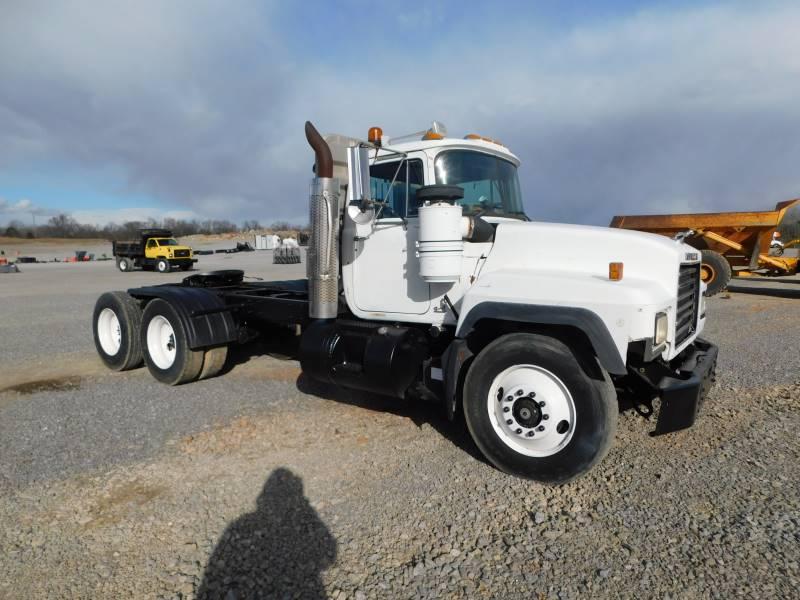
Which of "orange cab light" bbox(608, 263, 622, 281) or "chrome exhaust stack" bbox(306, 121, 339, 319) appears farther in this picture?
"chrome exhaust stack" bbox(306, 121, 339, 319)

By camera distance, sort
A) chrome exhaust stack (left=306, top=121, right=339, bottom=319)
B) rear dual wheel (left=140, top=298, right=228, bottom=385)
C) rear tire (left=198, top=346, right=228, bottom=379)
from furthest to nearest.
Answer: rear tire (left=198, top=346, right=228, bottom=379), rear dual wheel (left=140, top=298, right=228, bottom=385), chrome exhaust stack (left=306, top=121, right=339, bottom=319)

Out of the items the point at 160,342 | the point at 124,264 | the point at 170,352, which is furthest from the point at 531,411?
the point at 124,264

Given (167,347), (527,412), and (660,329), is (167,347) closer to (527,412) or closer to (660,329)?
(527,412)

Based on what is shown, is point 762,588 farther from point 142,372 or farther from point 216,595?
point 142,372

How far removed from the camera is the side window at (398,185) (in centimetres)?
448

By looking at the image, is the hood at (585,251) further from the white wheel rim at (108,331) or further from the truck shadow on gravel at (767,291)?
the truck shadow on gravel at (767,291)

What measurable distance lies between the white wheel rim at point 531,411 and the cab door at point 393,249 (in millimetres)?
1123

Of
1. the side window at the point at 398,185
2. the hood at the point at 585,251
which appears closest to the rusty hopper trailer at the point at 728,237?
the hood at the point at 585,251

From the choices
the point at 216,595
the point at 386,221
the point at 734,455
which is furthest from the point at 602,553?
the point at 386,221

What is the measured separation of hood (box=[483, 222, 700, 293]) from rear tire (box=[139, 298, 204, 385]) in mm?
3598

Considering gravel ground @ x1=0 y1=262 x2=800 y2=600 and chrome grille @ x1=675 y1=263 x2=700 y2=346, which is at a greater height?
chrome grille @ x1=675 y1=263 x2=700 y2=346

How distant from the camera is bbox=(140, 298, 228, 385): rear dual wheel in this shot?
18.8ft

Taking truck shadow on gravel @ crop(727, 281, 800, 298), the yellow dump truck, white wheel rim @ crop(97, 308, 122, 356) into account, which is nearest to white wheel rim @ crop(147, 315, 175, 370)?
white wheel rim @ crop(97, 308, 122, 356)

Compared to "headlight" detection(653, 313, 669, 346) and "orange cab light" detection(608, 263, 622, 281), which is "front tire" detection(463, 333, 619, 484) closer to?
"headlight" detection(653, 313, 669, 346)
